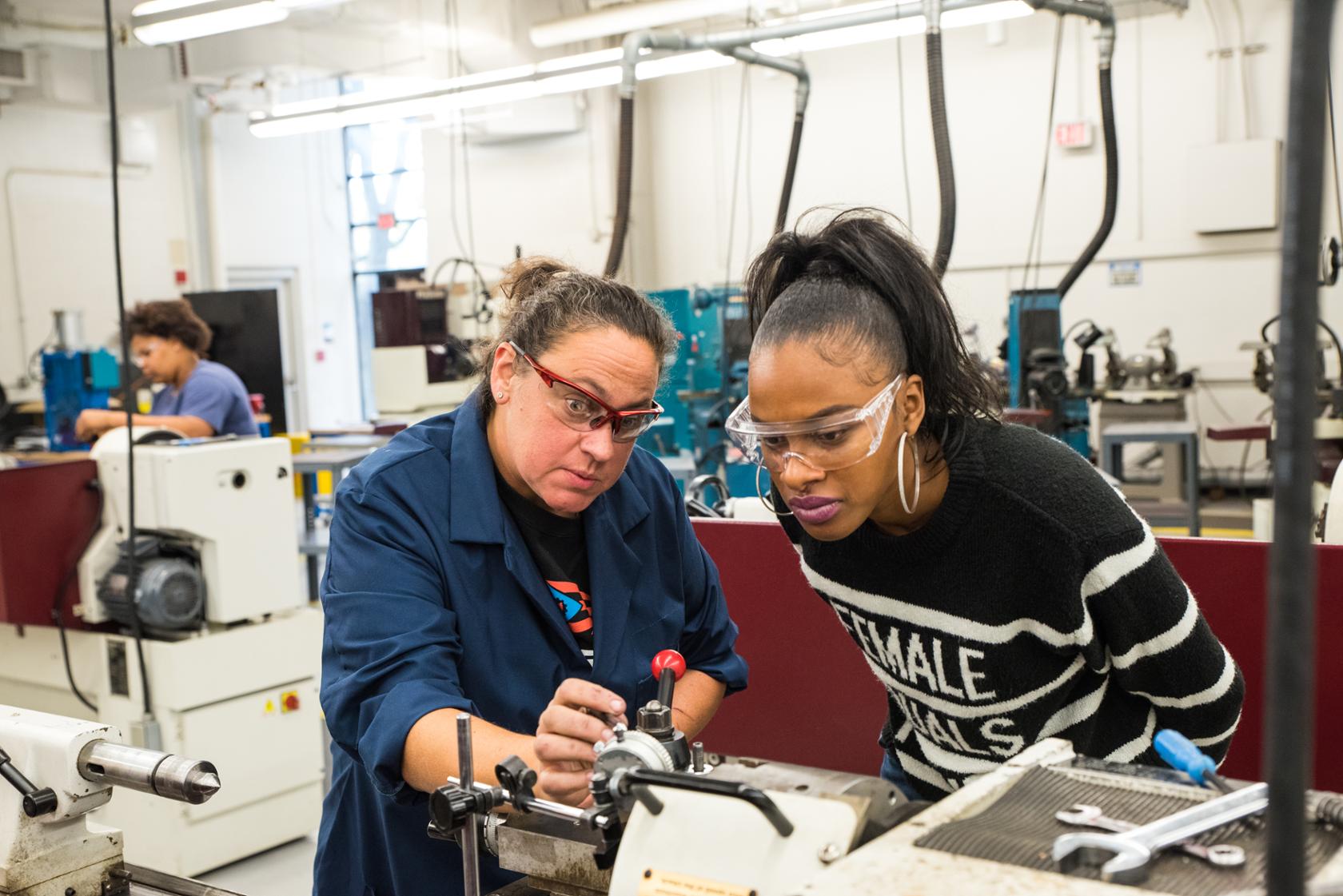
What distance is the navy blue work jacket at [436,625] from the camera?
108cm

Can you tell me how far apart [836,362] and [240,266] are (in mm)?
8386

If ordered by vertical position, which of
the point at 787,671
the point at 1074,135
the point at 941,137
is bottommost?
the point at 787,671

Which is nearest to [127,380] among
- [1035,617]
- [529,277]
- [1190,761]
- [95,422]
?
[529,277]

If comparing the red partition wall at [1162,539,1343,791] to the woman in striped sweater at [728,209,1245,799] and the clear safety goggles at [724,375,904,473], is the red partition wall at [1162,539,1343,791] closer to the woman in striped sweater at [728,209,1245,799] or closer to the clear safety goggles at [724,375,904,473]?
the woman in striped sweater at [728,209,1245,799]

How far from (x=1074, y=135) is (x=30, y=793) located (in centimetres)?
702

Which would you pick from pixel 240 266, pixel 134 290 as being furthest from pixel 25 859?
pixel 240 266

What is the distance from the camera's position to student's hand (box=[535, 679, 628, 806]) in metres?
0.95

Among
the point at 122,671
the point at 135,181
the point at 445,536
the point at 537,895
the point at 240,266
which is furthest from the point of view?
the point at 240,266

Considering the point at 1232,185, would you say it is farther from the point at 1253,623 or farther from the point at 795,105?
the point at 1253,623

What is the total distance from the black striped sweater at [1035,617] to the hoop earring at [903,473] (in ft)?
0.08

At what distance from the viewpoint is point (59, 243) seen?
7.34m

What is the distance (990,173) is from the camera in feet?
24.3

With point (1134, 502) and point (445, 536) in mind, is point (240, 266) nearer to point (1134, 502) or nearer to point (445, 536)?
point (1134, 502)

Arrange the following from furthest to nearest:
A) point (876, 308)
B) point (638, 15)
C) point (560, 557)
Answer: point (638, 15) < point (560, 557) < point (876, 308)
